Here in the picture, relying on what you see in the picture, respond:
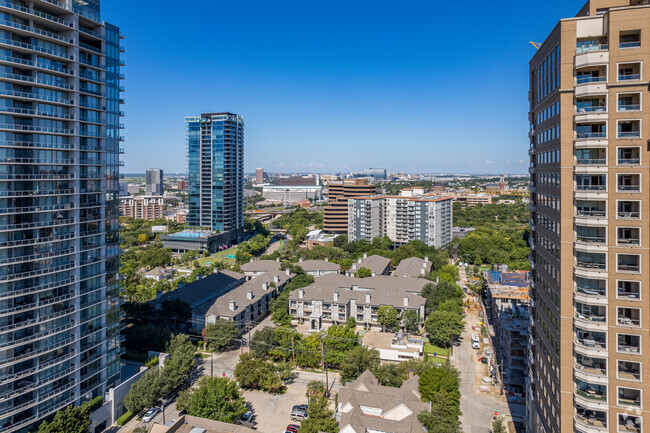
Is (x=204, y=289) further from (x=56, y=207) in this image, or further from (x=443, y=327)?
(x=443, y=327)

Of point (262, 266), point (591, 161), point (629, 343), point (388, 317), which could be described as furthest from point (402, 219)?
point (629, 343)

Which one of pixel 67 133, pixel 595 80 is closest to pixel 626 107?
pixel 595 80

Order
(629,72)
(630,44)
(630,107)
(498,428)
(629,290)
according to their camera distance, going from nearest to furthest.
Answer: (630,44) < (630,107) < (629,72) < (629,290) < (498,428)

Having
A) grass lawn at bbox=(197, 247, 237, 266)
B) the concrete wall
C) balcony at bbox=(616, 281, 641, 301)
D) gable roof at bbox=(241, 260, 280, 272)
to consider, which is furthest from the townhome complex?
grass lawn at bbox=(197, 247, 237, 266)

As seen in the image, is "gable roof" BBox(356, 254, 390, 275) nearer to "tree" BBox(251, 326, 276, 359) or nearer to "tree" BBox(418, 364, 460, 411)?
"tree" BBox(251, 326, 276, 359)

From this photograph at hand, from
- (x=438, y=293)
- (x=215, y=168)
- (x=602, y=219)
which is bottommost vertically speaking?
(x=438, y=293)

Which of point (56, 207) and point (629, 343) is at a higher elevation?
point (56, 207)

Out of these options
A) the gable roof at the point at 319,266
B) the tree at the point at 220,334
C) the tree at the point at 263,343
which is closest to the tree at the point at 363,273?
the gable roof at the point at 319,266
